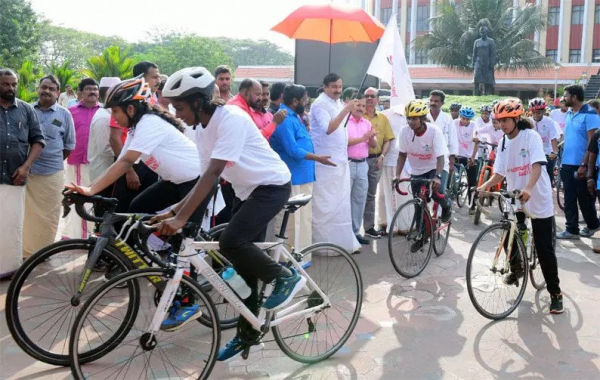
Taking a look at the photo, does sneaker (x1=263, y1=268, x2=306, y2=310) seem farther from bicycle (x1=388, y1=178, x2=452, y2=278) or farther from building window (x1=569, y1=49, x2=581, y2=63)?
building window (x1=569, y1=49, x2=581, y2=63)

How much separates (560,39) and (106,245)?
6134 centimetres

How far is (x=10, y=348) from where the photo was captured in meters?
4.58

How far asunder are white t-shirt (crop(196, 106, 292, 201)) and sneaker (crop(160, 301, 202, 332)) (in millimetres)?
790

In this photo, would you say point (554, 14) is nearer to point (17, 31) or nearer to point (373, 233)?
point (17, 31)

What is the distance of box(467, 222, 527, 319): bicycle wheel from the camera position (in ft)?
17.8

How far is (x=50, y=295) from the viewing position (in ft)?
15.1

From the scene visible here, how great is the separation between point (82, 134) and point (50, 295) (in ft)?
11.1

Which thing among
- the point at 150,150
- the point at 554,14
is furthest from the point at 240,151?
the point at 554,14

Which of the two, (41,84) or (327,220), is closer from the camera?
(41,84)

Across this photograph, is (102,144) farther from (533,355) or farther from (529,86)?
(529,86)

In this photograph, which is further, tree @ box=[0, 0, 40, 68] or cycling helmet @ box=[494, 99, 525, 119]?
tree @ box=[0, 0, 40, 68]

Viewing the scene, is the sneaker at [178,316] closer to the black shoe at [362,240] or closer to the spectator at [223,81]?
the spectator at [223,81]

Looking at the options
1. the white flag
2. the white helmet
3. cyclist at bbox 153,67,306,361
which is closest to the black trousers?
cyclist at bbox 153,67,306,361

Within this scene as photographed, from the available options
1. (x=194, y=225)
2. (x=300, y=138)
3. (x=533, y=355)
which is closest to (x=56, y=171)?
(x=300, y=138)
